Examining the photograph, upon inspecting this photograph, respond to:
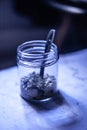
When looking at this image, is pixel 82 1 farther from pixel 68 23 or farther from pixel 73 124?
pixel 73 124

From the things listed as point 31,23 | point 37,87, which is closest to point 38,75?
point 37,87

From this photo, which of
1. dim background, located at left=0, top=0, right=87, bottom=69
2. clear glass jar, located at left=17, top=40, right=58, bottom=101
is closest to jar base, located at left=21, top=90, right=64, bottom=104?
clear glass jar, located at left=17, top=40, right=58, bottom=101

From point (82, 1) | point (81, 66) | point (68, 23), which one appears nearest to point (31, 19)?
point (68, 23)

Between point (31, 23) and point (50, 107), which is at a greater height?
point (50, 107)

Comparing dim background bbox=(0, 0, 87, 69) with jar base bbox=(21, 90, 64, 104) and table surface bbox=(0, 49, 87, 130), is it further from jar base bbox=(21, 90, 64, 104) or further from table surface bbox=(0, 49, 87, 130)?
jar base bbox=(21, 90, 64, 104)

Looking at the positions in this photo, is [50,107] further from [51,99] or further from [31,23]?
[31,23]

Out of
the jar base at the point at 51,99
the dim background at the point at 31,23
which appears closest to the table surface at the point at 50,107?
the jar base at the point at 51,99

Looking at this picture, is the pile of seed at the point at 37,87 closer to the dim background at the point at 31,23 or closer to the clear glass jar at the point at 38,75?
the clear glass jar at the point at 38,75

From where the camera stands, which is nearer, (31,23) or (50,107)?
(50,107)
